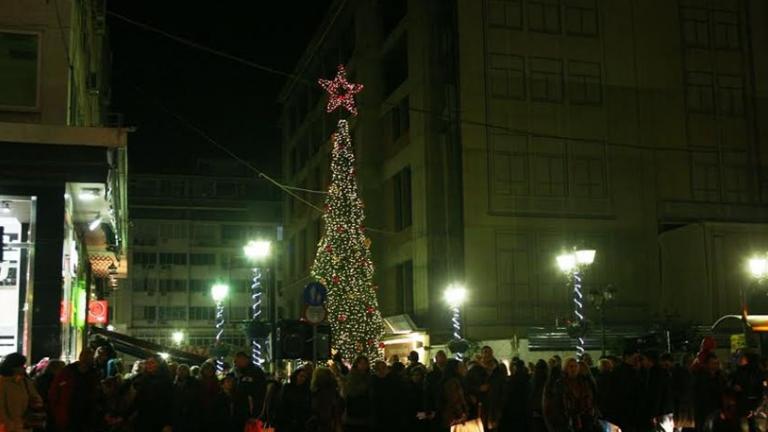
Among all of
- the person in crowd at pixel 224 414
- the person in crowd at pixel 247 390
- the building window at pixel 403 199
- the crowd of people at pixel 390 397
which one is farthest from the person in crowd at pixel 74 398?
the building window at pixel 403 199

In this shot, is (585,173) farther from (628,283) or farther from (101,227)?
(101,227)

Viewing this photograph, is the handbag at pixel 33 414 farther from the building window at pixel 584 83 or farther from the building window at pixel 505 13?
the building window at pixel 584 83

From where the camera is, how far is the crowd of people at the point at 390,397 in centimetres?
1320

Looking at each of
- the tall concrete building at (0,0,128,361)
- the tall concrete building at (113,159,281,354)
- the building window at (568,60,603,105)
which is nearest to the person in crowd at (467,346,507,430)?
the tall concrete building at (0,0,128,361)

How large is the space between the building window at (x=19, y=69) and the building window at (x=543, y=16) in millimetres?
25131

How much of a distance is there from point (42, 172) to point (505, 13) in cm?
2631

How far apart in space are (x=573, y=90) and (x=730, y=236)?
29.1 ft

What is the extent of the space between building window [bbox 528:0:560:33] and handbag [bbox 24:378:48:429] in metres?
31.2

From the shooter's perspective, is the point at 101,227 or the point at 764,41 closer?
the point at 101,227

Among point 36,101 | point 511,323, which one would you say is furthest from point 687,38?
point 36,101

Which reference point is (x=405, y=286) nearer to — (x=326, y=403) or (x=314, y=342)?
(x=314, y=342)

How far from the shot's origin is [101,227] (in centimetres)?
2523

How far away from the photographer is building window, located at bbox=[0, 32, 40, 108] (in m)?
18.9

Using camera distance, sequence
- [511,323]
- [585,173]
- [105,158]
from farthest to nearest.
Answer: [585,173] → [511,323] → [105,158]
